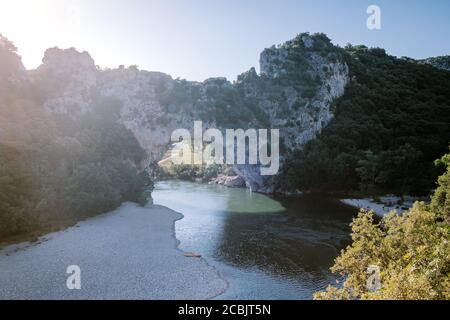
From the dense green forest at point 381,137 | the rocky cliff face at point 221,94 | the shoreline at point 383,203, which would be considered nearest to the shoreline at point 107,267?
the rocky cliff face at point 221,94

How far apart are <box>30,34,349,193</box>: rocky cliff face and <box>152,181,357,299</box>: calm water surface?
1816 centimetres

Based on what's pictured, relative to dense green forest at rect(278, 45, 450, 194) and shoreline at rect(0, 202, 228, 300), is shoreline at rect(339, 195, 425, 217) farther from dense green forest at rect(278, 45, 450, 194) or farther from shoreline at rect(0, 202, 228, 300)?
shoreline at rect(0, 202, 228, 300)

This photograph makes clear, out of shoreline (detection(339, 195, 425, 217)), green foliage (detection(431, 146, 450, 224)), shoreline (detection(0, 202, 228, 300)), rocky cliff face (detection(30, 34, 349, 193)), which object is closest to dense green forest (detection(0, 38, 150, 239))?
rocky cliff face (detection(30, 34, 349, 193))

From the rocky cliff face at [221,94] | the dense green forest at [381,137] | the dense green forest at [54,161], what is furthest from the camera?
the dense green forest at [381,137]

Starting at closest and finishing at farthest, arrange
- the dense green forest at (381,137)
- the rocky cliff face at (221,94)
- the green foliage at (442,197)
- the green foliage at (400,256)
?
the green foliage at (400,256), the green foliage at (442,197), the rocky cliff face at (221,94), the dense green forest at (381,137)

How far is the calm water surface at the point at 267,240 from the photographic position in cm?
3079

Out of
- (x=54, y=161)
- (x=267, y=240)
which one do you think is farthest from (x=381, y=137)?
(x=54, y=161)

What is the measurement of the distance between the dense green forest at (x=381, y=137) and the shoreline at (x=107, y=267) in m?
46.8

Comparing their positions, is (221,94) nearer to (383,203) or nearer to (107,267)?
(383,203)

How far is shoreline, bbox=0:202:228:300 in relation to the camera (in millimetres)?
26406

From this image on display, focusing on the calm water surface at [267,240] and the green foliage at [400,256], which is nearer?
the green foliage at [400,256]

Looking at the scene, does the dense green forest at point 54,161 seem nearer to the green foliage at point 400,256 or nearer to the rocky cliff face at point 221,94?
the rocky cliff face at point 221,94
